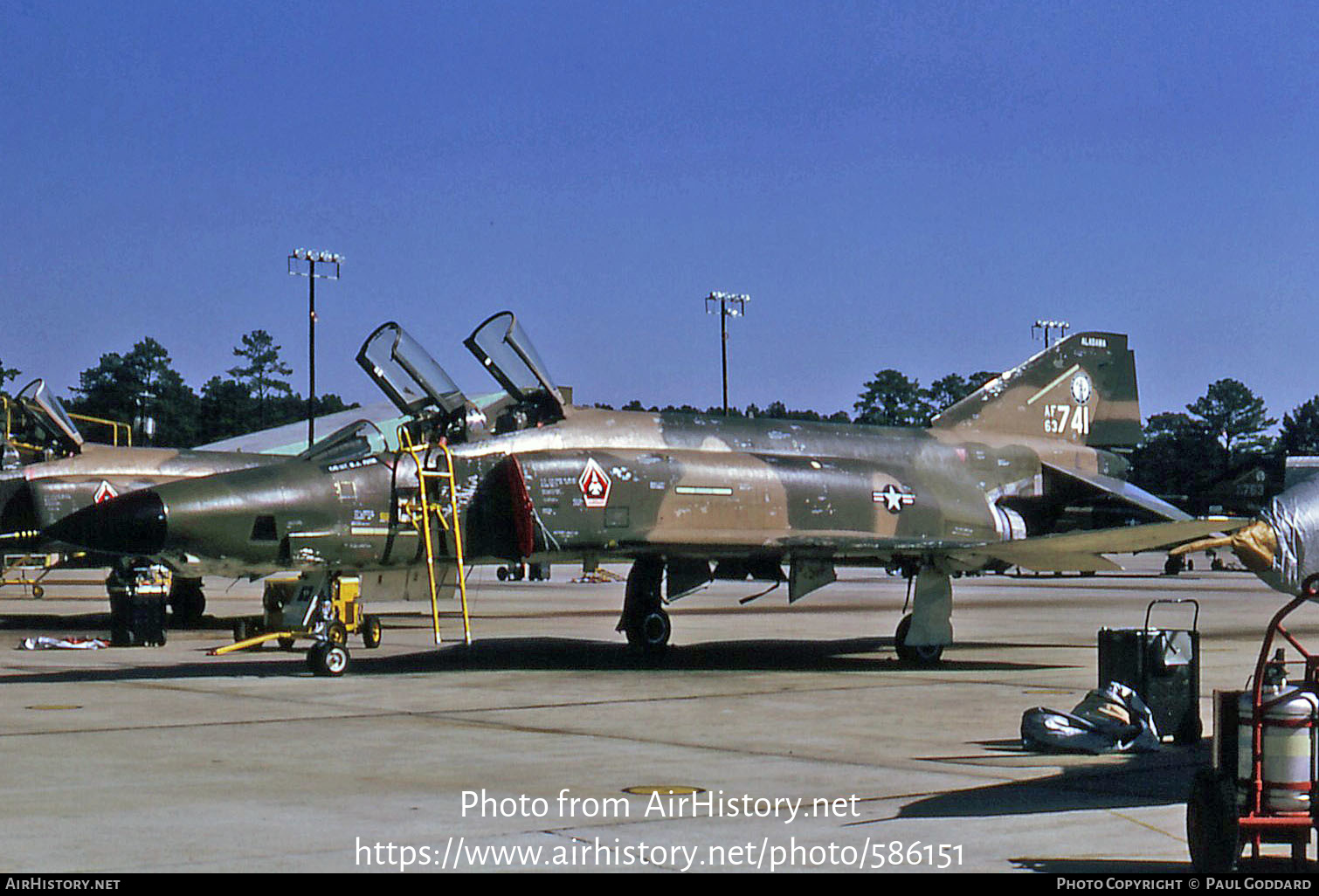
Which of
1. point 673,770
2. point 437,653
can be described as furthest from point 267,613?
point 673,770

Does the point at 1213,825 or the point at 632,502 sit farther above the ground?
the point at 632,502

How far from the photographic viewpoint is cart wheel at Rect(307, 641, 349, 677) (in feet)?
48.5

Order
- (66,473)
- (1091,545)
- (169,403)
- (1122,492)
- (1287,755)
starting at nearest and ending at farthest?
(1287,755)
(1091,545)
(1122,492)
(66,473)
(169,403)

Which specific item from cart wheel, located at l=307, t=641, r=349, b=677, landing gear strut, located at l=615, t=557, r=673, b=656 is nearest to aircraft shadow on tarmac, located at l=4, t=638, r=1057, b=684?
landing gear strut, located at l=615, t=557, r=673, b=656

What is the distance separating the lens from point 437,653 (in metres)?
18.7

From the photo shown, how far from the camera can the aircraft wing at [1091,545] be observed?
1295 cm

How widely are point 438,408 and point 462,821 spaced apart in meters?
8.73

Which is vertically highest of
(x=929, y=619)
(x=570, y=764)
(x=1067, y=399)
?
(x=1067, y=399)

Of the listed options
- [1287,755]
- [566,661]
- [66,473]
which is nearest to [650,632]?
[566,661]

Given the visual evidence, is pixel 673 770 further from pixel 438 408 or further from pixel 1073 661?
pixel 1073 661

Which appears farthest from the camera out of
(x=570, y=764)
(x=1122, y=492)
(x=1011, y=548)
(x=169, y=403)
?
(x=169, y=403)

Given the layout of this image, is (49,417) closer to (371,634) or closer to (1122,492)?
(371,634)

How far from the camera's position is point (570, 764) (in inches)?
369

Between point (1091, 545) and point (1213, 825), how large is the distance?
8.77 metres
